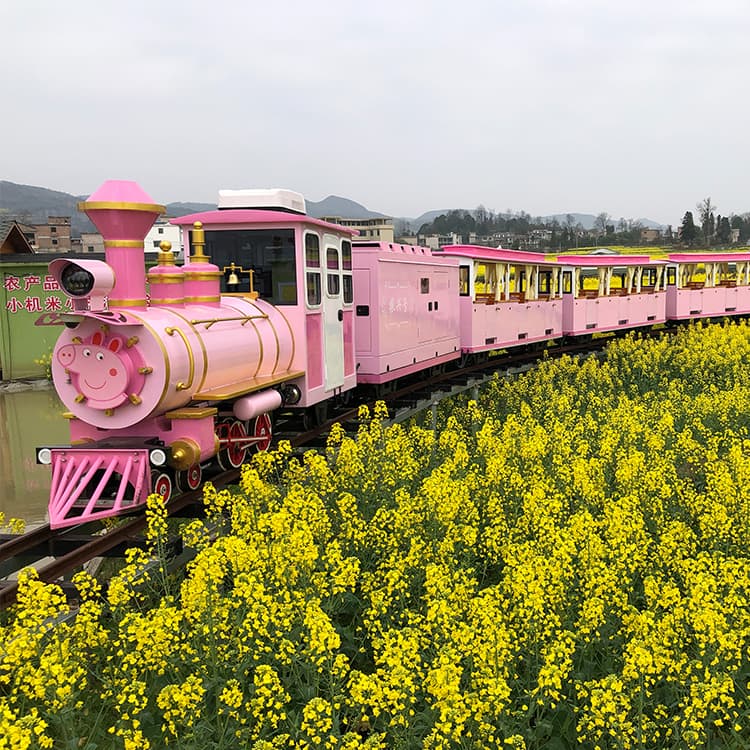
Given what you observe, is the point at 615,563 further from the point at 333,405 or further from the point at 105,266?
the point at 333,405

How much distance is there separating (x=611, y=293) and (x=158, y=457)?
21.4 metres

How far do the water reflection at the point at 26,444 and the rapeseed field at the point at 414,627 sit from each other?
6.58 metres

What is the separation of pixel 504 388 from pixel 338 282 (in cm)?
675

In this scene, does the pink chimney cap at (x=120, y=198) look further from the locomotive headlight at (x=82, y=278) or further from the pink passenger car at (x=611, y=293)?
the pink passenger car at (x=611, y=293)

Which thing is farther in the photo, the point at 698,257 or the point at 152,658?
the point at 698,257

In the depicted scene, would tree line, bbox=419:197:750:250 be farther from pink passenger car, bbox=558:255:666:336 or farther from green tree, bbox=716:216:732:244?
pink passenger car, bbox=558:255:666:336

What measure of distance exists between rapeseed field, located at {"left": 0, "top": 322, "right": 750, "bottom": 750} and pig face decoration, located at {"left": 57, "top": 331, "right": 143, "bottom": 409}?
161cm

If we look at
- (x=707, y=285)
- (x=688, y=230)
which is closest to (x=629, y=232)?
(x=688, y=230)

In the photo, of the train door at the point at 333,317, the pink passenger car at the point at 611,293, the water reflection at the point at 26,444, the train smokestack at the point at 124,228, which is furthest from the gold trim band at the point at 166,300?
the pink passenger car at the point at 611,293

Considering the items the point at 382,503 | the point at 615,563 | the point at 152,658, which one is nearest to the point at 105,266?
the point at 382,503

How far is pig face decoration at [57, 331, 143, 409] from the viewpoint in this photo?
7266 mm

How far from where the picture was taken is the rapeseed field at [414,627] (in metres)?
3.85

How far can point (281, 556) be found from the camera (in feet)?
16.7

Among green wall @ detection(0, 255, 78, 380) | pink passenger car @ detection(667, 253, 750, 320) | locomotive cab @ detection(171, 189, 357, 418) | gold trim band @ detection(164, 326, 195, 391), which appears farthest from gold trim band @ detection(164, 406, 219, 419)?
pink passenger car @ detection(667, 253, 750, 320)
